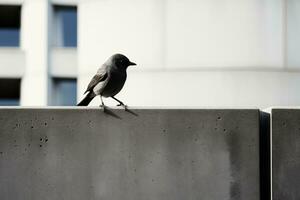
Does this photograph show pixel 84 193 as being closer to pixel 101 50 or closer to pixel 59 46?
pixel 101 50

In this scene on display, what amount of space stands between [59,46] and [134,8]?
22.5 ft

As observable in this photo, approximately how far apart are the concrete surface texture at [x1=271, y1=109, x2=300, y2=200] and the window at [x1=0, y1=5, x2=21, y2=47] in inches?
775

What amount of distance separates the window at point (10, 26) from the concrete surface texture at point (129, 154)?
18.9 meters

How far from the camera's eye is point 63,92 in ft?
79.2

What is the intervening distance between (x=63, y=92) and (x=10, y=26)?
4.57 m

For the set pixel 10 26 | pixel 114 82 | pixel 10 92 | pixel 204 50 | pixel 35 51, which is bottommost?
pixel 114 82

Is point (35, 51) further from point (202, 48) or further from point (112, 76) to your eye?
point (112, 76)

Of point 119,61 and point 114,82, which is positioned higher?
point 119,61

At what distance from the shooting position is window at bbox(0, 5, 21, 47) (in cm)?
2483

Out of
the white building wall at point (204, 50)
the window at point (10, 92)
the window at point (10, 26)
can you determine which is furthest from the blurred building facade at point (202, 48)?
the window at point (10, 26)

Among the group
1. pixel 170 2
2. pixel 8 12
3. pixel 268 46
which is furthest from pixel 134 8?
pixel 8 12

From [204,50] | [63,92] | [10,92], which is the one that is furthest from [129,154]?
[10,92]

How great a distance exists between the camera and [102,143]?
6547 mm

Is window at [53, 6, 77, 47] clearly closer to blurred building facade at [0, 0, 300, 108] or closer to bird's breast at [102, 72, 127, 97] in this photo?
blurred building facade at [0, 0, 300, 108]
